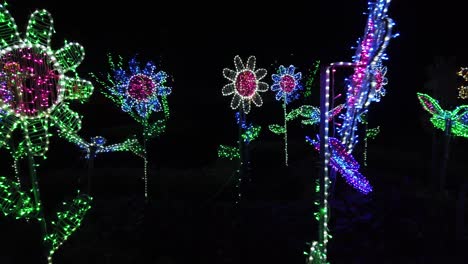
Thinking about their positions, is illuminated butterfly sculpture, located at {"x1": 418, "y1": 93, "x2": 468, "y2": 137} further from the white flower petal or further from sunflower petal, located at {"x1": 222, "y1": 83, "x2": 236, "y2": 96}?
sunflower petal, located at {"x1": 222, "y1": 83, "x2": 236, "y2": 96}

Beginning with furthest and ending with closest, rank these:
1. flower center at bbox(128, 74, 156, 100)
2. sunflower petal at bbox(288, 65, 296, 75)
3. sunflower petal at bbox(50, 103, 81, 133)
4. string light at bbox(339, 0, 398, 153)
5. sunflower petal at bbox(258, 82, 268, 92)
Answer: sunflower petal at bbox(288, 65, 296, 75) < sunflower petal at bbox(258, 82, 268, 92) < flower center at bbox(128, 74, 156, 100) < sunflower petal at bbox(50, 103, 81, 133) < string light at bbox(339, 0, 398, 153)

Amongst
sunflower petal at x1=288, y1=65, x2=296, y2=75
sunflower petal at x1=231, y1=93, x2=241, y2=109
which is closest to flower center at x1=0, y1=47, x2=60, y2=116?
sunflower petal at x1=231, y1=93, x2=241, y2=109

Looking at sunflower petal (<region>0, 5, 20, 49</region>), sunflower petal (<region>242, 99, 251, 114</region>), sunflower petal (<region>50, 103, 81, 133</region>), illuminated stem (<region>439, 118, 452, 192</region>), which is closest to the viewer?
sunflower petal (<region>0, 5, 20, 49</region>)

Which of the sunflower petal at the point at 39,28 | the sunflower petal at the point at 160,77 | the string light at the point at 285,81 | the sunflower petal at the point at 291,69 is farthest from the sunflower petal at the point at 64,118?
the sunflower petal at the point at 291,69

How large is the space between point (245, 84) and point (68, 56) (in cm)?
455

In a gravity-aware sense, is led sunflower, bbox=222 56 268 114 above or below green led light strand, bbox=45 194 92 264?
above

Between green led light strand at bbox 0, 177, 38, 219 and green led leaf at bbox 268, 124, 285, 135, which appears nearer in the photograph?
green led light strand at bbox 0, 177, 38, 219

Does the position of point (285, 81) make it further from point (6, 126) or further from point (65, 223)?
point (6, 126)

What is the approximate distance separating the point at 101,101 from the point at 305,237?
10.0 m

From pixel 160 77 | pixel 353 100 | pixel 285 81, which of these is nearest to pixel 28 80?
pixel 353 100

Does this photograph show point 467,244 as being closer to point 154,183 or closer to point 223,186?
point 223,186

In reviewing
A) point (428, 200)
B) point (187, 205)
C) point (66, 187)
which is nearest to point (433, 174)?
point (428, 200)

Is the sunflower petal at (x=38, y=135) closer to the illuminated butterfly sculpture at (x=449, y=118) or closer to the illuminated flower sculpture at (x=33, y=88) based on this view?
the illuminated flower sculpture at (x=33, y=88)

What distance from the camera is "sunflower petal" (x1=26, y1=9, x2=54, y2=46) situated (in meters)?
3.64
